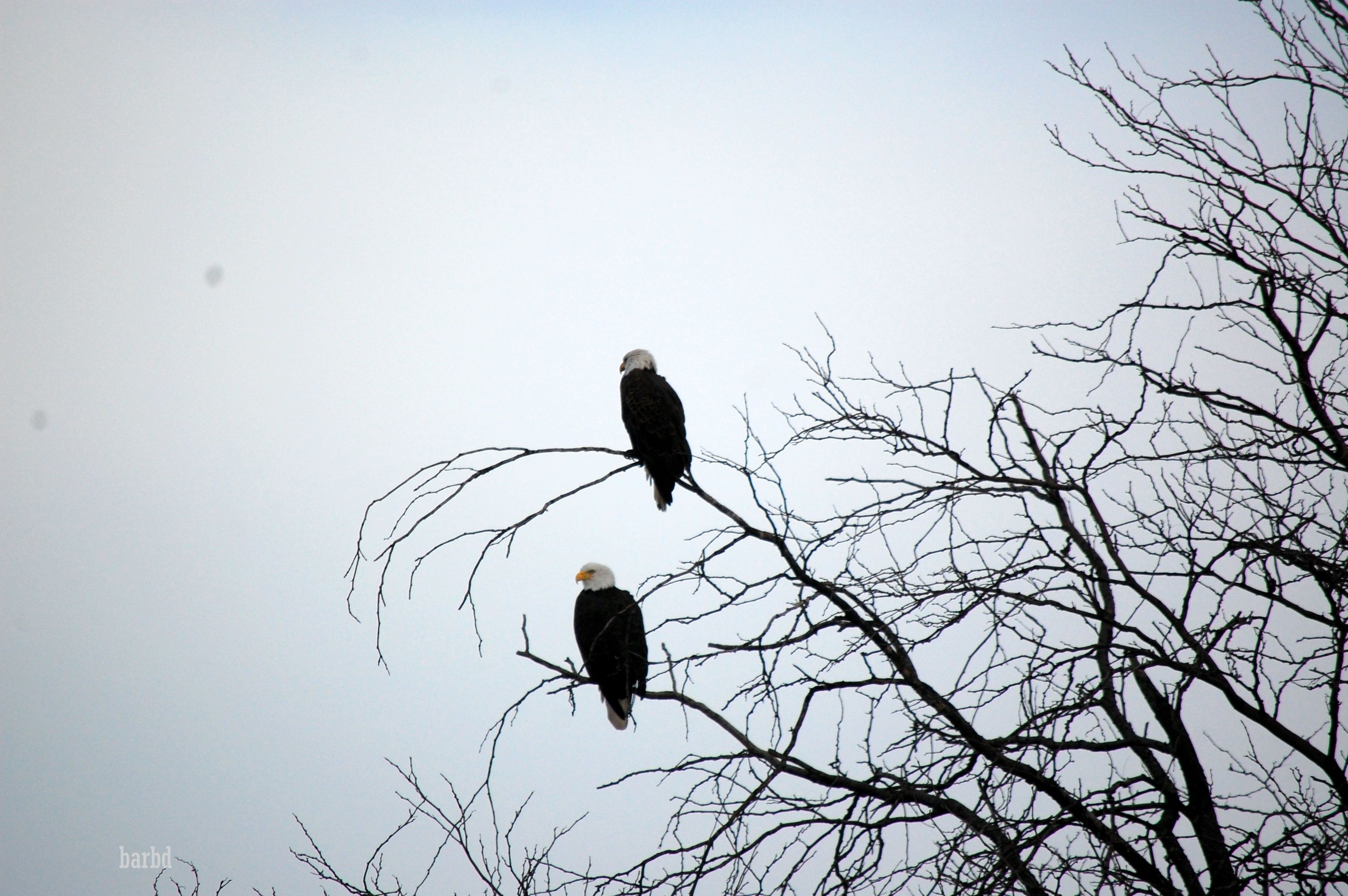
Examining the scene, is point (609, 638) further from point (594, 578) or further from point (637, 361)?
point (637, 361)

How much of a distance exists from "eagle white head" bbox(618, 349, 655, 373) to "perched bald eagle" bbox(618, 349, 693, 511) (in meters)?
0.33

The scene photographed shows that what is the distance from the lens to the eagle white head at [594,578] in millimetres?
5371

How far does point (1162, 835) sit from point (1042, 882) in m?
0.47

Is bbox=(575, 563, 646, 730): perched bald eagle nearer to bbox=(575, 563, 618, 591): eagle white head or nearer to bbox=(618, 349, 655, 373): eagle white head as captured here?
bbox=(575, 563, 618, 591): eagle white head

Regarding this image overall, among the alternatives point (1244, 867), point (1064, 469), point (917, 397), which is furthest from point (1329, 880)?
point (917, 397)

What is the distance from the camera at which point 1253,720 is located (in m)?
2.38

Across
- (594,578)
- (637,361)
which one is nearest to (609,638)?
(594,578)

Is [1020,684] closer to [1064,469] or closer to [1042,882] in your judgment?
[1042,882]

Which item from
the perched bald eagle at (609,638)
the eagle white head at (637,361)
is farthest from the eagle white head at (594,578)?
the eagle white head at (637,361)

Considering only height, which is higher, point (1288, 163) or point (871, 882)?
point (1288, 163)

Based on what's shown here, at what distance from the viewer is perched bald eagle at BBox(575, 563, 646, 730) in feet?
15.8

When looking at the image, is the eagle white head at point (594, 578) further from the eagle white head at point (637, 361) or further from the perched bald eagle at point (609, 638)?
the eagle white head at point (637, 361)

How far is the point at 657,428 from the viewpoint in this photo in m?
4.91

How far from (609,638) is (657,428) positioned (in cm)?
116
